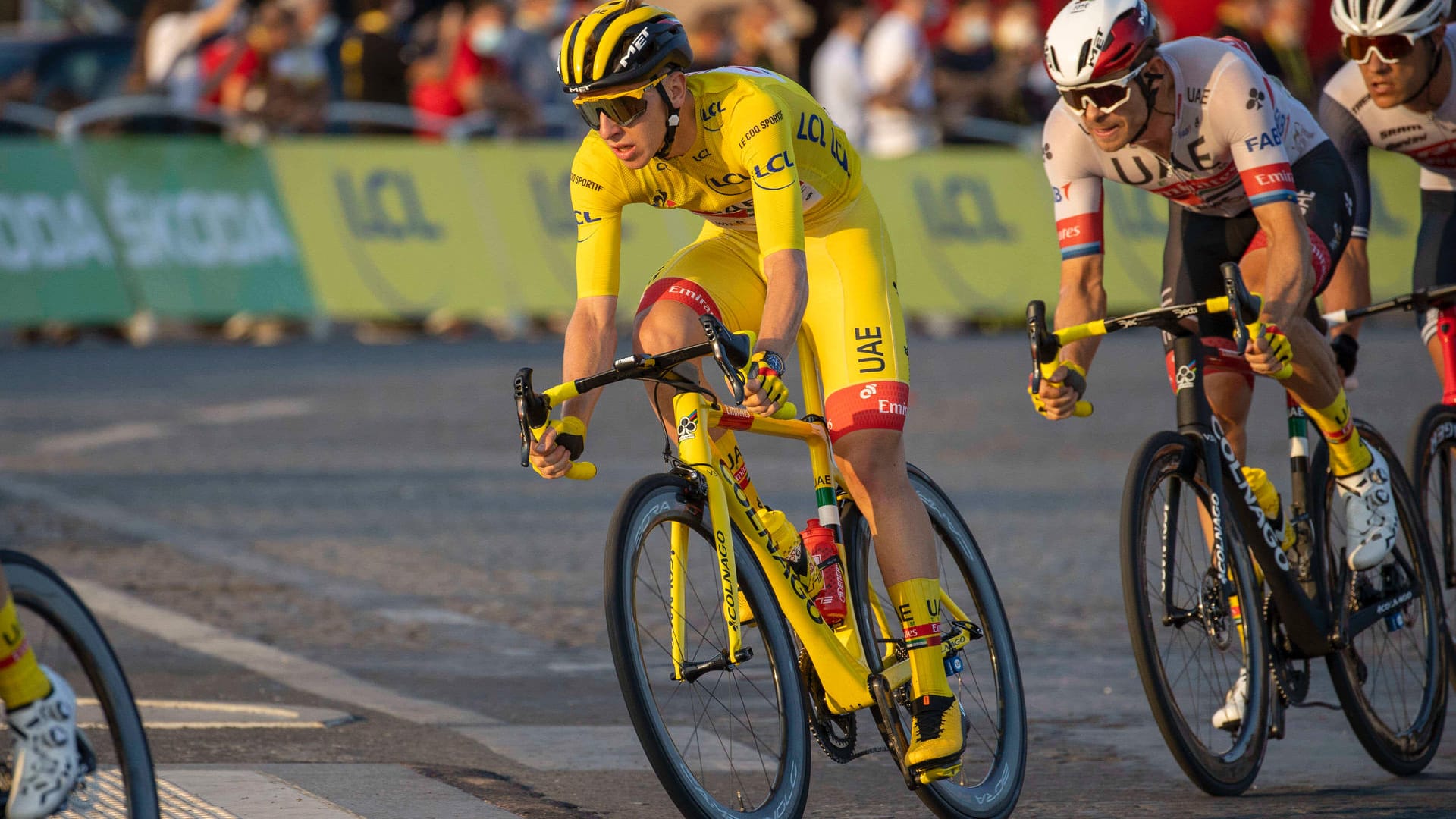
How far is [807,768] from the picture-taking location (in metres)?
4.88

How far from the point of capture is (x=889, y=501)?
5125mm

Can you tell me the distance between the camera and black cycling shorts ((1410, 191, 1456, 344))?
6.75 meters

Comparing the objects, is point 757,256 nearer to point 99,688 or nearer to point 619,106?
point 619,106

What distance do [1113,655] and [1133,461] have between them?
1996mm

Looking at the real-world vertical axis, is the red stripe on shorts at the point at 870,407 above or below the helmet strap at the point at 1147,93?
below

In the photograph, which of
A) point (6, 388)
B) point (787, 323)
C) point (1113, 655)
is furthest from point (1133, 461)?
point (6, 388)

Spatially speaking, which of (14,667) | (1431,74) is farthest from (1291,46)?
(14,667)

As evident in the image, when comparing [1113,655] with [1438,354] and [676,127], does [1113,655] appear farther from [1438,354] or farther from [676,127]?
[676,127]

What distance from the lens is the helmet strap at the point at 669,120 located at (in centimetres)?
486

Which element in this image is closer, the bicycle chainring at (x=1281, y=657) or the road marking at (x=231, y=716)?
the bicycle chainring at (x=1281, y=657)

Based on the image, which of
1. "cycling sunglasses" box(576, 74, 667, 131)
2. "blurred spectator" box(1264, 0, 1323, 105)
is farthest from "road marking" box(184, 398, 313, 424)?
"blurred spectator" box(1264, 0, 1323, 105)

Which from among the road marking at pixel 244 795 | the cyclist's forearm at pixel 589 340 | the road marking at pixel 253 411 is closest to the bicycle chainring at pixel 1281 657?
the cyclist's forearm at pixel 589 340

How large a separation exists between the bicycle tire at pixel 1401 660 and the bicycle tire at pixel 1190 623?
35 centimetres

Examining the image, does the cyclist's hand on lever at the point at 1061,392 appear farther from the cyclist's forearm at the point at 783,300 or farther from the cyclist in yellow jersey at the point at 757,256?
the cyclist's forearm at the point at 783,300
